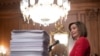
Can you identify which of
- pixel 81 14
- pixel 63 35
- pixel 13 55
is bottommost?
pixel 63 35

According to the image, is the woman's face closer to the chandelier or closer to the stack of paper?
the stack of paper

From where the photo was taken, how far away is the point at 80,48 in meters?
1.66

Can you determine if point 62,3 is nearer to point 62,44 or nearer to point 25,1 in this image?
point 25,1

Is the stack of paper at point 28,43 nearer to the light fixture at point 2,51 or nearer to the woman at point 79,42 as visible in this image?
the woman at point 79,42

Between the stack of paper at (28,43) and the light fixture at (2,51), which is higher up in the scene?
the stack of paper at (28,43)

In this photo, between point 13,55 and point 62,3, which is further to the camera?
point 62,3

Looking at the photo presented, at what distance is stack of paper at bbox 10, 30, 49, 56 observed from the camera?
4.13 feet

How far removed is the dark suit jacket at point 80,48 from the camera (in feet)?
5.31


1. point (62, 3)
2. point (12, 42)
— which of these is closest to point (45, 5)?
point (62, 3)

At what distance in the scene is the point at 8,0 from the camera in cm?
775

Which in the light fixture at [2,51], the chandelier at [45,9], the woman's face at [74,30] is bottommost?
the light fixture at [2,51]

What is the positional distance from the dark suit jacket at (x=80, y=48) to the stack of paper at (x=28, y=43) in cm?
36

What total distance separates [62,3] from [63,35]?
1858mm

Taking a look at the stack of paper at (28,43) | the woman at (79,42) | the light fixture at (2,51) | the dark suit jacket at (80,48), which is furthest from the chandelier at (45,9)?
the stack of paper at (28,43)
